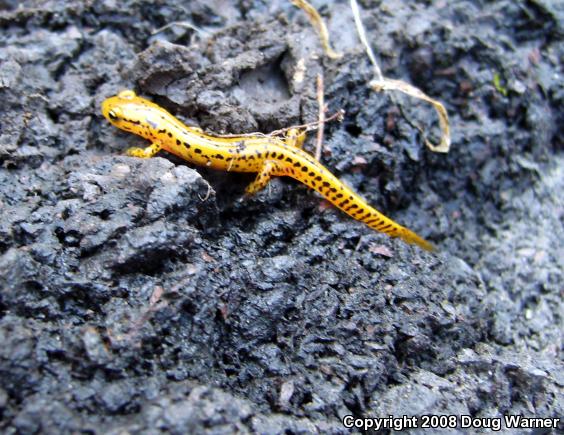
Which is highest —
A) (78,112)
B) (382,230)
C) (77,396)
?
(78,112)

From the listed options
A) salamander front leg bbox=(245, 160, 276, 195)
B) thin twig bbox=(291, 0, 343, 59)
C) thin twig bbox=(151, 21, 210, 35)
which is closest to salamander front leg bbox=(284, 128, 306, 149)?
salamander front leg bbox=(245, 160, 276, 195)

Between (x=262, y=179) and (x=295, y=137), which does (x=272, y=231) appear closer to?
(x=262, y=179)

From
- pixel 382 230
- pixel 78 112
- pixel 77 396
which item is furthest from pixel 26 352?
pixel 382 230

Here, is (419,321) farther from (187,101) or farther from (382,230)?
(187,101)

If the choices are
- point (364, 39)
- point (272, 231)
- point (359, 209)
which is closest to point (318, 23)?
point (364, 39)

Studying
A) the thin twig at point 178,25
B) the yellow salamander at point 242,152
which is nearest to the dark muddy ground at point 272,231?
the thin twig at point 178,25

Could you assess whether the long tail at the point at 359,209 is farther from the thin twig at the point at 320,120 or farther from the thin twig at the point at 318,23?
the thin twig at the point at 318,23

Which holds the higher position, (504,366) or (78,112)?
(78,112)

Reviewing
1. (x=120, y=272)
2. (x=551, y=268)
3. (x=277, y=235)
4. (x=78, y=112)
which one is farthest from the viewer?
(x=551, y=268)

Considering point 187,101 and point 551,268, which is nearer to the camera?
point 187,101
